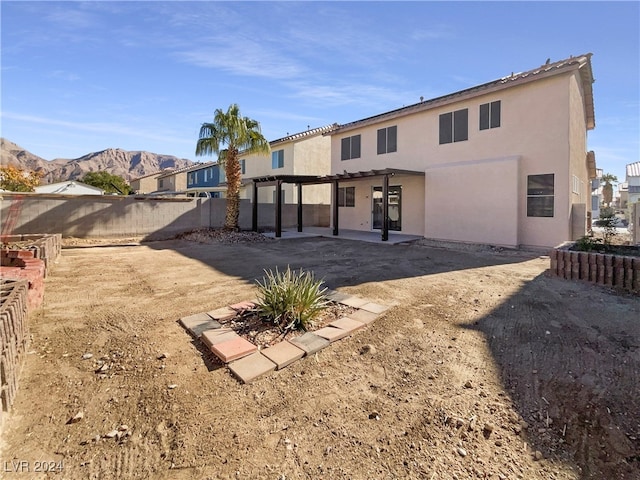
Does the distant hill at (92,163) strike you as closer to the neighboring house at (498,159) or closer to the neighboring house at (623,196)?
the neighboring house at (498,159)

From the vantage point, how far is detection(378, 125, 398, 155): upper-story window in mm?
15477

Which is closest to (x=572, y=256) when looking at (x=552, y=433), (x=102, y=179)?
(x=552, y=433)

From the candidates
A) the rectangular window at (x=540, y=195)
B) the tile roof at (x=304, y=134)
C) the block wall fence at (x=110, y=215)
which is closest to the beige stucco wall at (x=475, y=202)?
the rectangular window at (x=540, y=195)

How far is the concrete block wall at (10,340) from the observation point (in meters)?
2.41

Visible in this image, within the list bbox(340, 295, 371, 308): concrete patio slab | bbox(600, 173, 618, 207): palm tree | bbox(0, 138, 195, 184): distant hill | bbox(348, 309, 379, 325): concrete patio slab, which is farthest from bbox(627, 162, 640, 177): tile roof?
bbox(0, 138, 195, 184): distant hill

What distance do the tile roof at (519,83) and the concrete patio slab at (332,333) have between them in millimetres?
11759

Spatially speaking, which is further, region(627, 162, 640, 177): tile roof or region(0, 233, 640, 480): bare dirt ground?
region(627, 162, 640, 177): tile roof

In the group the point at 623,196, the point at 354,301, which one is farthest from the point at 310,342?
the point at 623,196

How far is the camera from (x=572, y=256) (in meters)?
6.68

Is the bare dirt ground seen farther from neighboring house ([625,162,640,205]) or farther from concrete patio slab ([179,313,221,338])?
neighboring house ([625,162,640,205])

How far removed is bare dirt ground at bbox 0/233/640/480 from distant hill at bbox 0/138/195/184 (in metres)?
94.3

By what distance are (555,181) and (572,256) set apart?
17.3 feet

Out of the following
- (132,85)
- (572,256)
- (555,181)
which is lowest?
(572,256)

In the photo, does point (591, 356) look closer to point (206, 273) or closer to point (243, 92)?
point (206, 273)
